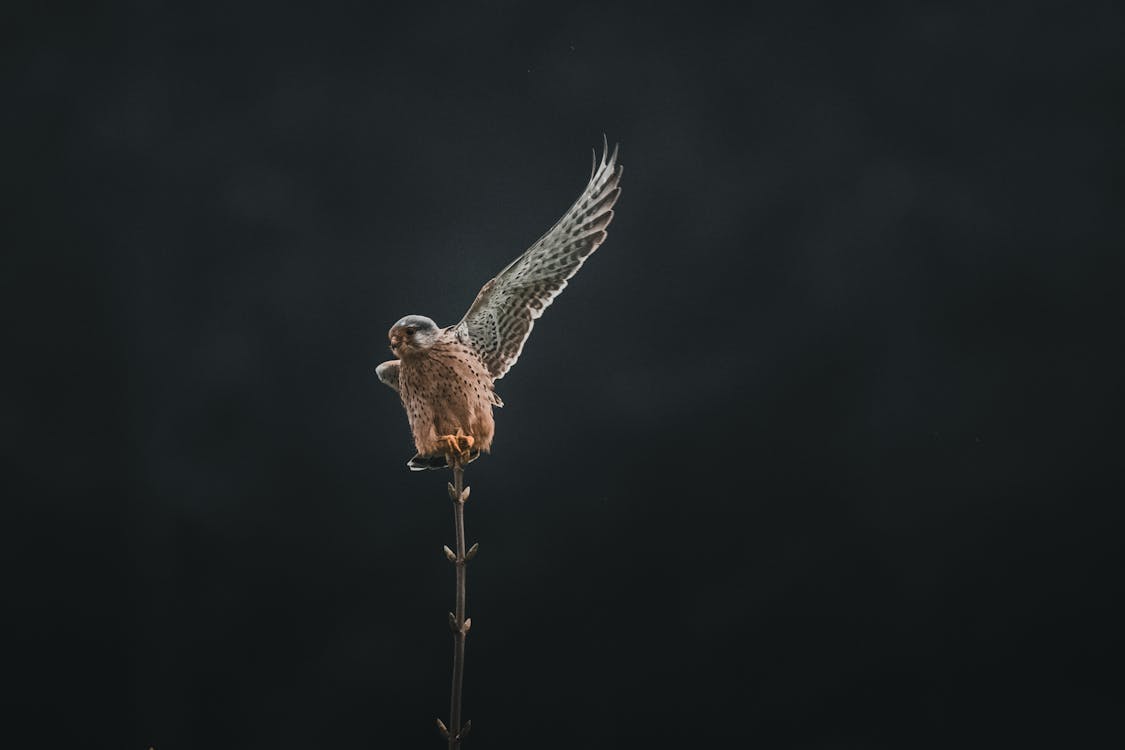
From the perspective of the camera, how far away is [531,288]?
89.5 inches

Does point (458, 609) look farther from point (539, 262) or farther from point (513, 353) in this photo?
point (539, 262)

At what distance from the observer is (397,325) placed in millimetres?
1977

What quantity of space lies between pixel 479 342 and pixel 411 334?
0.30 m

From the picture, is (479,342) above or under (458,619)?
above

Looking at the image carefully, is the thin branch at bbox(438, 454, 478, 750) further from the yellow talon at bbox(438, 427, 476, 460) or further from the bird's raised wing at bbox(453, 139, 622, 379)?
the bird's raised wing at bbox(453, 139, 622, 379)

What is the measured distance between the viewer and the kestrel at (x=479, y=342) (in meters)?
2.03

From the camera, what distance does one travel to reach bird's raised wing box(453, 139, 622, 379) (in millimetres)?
2260

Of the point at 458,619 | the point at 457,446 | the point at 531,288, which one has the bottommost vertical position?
the point at 458,619

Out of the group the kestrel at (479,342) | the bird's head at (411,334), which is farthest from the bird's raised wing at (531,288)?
the bird's head at (411,334)

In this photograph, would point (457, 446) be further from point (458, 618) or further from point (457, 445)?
point (458, 618)

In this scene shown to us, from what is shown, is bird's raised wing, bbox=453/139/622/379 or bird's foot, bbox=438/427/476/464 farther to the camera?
bird's raised wing, bbox=453/139/622/379

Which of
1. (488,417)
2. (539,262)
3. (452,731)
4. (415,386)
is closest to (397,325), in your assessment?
(415,386)

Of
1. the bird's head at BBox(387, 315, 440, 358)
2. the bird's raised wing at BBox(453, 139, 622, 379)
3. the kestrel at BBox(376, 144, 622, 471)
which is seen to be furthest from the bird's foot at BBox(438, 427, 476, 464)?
the bird's raised wing at BBox(453, 139, 622, 379)

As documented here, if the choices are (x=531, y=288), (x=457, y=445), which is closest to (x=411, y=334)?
(x=457, y=445)
